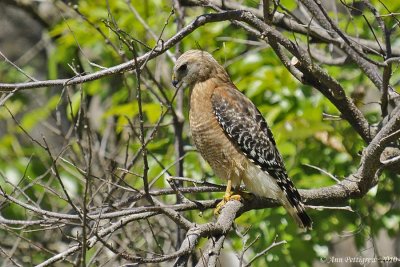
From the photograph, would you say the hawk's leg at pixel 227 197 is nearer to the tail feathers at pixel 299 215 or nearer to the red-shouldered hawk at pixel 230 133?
the red-shouldered hawk at pixel 230 133

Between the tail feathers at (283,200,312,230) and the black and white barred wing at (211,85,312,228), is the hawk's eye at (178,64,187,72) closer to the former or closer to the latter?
the black and white barred wing at (211,85,312,228)

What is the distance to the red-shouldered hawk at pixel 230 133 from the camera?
544 centimetres

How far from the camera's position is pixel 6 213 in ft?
21.6

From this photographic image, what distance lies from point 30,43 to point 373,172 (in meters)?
6.31

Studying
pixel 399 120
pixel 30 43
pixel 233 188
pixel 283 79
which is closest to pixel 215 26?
pixel 283 79

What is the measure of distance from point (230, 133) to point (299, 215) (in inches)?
31.4

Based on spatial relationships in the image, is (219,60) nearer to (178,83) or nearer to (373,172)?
(178,83)

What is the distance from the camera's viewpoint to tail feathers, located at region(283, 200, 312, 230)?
5121 mm

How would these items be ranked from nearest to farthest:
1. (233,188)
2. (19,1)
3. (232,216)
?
(232,216)
(233,188)
(19,1)

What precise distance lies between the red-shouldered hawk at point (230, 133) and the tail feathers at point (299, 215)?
0.04 ft

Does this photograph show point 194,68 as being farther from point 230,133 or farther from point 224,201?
point 224,201

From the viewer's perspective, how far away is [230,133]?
5555mm

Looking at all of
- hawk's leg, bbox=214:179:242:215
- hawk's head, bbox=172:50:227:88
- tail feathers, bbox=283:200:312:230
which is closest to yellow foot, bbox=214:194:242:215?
hawk's leg, bbox=214:179:242:215

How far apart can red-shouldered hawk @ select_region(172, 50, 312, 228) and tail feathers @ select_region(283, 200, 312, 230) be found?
0.01 meters
